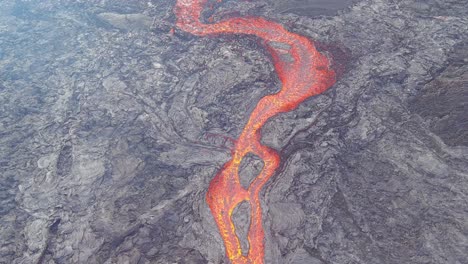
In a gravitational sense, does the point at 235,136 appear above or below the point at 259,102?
below

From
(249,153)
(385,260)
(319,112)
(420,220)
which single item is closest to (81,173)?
(249,153)

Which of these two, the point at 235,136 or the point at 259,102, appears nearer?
the point at 235,136

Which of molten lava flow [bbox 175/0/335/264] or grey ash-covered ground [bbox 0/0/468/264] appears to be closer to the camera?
grey ash-covered ground [bbox 0/0/468/264]

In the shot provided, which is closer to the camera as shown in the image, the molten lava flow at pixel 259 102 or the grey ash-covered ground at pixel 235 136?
the grey ash-covered ground at pixel 235 136
